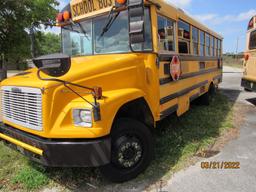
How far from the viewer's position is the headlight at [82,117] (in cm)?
291

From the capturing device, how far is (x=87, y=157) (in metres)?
2.95

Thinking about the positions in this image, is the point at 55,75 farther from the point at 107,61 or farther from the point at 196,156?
the point at 196,156

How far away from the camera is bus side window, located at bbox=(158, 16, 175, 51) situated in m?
4.10

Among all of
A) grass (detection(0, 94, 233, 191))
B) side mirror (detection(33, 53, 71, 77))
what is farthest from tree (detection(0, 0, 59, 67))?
side mirror (detection(33, 53, 71, 77))

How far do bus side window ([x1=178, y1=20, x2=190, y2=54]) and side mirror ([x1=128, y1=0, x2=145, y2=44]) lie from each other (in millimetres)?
1842

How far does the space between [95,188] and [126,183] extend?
415mm

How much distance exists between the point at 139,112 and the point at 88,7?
6.29 ft

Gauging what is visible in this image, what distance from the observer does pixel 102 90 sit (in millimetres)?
3371

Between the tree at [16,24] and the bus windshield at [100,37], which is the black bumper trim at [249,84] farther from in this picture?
the tree at [16,24]

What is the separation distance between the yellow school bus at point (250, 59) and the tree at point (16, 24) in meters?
10.2

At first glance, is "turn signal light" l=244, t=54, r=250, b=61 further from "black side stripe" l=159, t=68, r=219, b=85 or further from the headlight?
the headlight

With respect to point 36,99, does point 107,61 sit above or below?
above

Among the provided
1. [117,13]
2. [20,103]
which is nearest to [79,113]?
[20,103]

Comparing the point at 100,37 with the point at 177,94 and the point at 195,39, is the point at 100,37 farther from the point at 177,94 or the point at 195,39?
the point at 195,39
